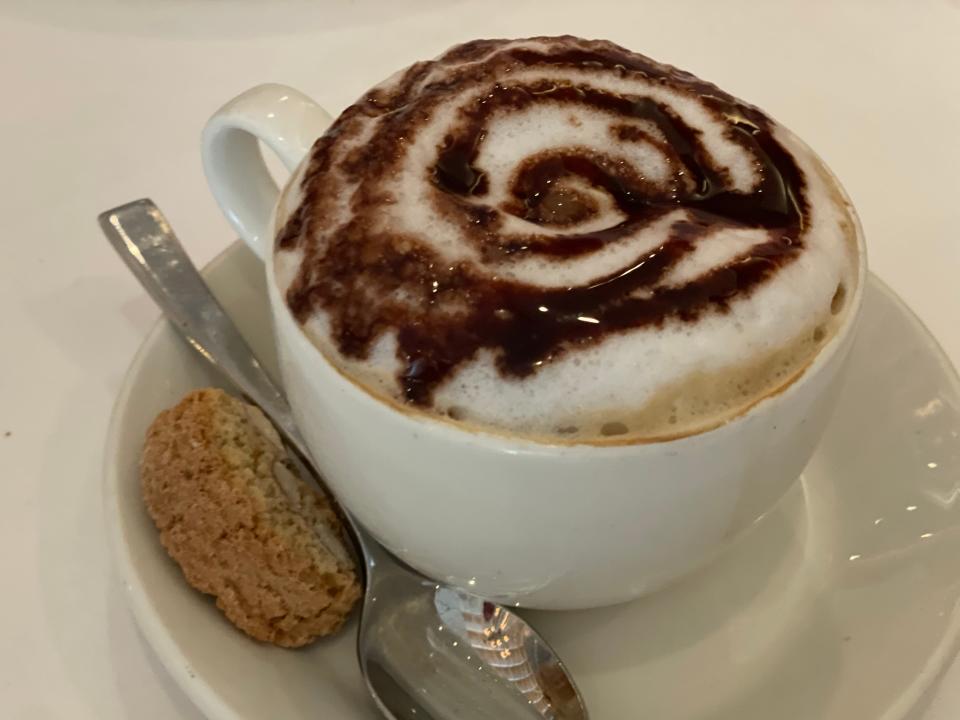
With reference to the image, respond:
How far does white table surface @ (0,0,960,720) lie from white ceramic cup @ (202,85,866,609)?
27 cm

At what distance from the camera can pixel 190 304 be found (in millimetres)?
938

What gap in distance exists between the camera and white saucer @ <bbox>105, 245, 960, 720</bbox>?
0.69 m

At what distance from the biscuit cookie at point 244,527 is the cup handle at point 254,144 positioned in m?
0.19

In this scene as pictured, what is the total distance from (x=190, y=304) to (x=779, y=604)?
26.0 inches

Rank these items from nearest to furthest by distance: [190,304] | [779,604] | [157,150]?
[779,604] < [190,304] < [157,150]

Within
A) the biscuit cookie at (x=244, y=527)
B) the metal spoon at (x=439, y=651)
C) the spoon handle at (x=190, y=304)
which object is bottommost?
the metal spoon at (x=439, y=651)

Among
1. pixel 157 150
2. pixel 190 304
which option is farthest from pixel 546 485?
pixel 157 150

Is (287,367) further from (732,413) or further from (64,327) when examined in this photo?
(64,327)

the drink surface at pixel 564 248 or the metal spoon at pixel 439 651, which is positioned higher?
the drink surface at pixel 564 248

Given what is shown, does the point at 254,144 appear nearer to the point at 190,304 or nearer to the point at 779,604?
the point at 190,304

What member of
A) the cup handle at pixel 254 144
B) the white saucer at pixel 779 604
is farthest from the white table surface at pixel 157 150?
the cup handle at pixel 254 144

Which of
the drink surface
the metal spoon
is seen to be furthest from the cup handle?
the metal spoon

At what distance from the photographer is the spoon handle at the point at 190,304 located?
902 millimetres

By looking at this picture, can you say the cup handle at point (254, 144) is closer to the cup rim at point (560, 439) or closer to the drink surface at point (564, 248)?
the drink surface at point (564, 248)
